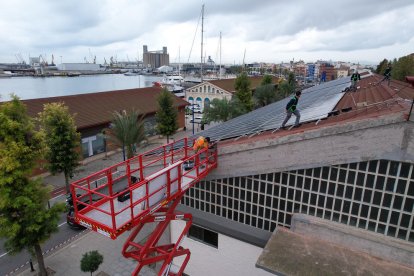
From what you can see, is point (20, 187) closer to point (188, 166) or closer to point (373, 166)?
point (188, 166)

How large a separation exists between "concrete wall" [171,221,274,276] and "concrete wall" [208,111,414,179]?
3.11 meters

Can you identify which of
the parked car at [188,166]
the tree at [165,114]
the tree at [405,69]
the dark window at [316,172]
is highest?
the tree at [405,69]

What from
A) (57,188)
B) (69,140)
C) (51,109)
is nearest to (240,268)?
(69,140)

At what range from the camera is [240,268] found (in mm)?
12195

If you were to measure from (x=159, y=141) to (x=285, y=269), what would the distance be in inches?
1292

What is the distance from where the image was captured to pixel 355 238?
31.3ft

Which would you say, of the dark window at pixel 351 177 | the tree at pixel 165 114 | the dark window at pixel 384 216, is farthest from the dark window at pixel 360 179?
the tree at pixel 165 114

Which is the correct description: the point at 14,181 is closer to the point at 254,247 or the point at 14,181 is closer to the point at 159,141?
the point at 254,247

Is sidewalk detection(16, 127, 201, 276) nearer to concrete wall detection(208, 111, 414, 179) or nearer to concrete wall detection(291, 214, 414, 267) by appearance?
concrete wall detection(208, 111, 414, 179)

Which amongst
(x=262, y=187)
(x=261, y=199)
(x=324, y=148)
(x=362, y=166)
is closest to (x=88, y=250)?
(x=261, y=199)

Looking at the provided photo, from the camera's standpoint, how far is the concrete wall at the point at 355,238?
8906 mm

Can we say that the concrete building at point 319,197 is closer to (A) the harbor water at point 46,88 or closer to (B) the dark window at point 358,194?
(B) the dark window at point 358,194

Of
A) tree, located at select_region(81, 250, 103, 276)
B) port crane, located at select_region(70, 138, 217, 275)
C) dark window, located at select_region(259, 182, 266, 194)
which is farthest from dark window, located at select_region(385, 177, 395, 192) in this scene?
tree, located at select_region(81, 250, 103, 276)

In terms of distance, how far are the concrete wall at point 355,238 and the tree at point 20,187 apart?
36.6 ft
